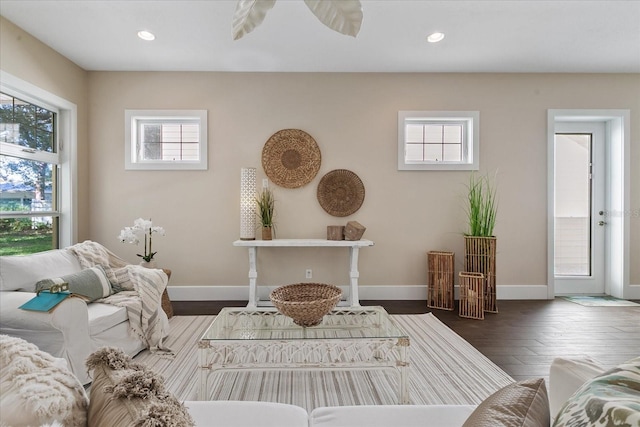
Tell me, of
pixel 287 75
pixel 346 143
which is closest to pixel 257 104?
pixel 287 75

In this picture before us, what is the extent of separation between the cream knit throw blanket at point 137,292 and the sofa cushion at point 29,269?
19cm

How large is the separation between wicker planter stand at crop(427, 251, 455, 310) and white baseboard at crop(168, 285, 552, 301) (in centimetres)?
24

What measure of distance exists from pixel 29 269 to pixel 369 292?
3.23 meters

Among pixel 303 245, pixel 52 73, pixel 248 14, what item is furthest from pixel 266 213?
pixel 248 14

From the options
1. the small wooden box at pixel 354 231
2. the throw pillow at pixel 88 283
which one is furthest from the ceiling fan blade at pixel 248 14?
the small wooden box at pixel 354 231

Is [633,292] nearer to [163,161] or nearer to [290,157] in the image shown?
[290,157]

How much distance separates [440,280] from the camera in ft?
12.4

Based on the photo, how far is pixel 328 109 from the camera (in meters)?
4.02

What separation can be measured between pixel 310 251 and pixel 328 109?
5.79 ft

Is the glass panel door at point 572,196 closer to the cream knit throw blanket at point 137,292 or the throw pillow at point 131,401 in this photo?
the cream knit throw blanket at point 137,292

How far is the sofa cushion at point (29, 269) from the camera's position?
2.18 m

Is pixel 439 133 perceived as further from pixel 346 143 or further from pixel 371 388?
pixel 371 388

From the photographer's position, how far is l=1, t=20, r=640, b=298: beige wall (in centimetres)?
398

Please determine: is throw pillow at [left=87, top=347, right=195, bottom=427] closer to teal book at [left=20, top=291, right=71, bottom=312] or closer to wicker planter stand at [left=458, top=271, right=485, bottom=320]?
teal book at [left=20, top=291, right=71, bottom=312]
